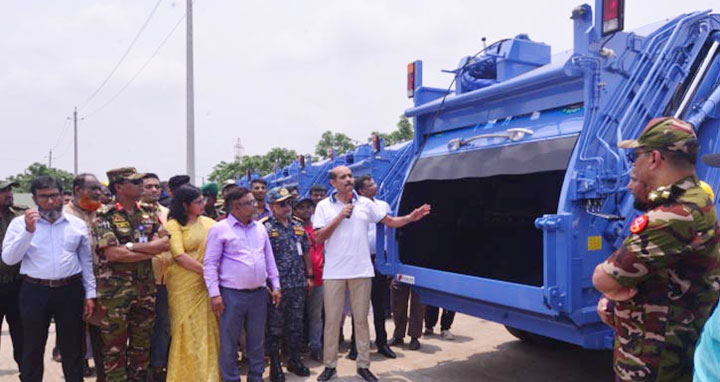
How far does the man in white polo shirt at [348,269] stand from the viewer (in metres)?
4.43

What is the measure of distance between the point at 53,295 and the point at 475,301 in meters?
2.92

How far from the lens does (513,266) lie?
4355 mm

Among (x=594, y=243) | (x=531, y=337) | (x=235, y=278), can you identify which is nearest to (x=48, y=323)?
(x=235, y=278)

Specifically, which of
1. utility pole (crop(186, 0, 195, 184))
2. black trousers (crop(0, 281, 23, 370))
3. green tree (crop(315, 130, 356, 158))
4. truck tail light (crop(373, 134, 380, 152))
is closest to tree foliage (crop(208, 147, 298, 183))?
green tree (crop(315, 130, 356, 158))

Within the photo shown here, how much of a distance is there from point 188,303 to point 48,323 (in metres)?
0.97

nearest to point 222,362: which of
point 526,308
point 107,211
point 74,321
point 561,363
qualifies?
point 74,321

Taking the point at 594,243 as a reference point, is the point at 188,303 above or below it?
below

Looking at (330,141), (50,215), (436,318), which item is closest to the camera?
(50,215)

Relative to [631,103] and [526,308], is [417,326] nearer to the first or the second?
[526,308]

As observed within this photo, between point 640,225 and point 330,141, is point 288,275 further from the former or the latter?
point 330,141

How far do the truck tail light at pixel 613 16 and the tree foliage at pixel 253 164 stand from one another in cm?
2272

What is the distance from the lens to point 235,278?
12.9ft

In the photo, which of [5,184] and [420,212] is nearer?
[420,212]

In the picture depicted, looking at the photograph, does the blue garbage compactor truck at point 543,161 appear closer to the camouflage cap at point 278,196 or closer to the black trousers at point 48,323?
the camouflage cap at point 278,196
